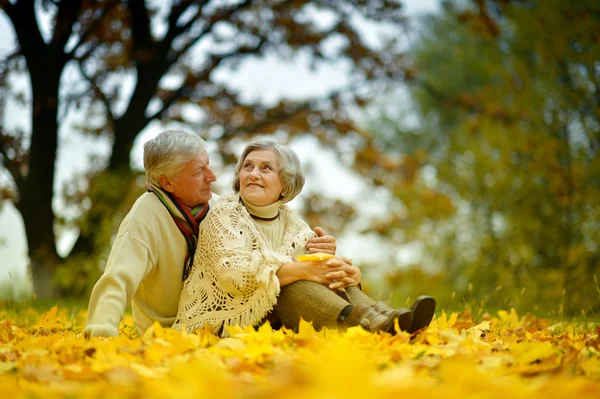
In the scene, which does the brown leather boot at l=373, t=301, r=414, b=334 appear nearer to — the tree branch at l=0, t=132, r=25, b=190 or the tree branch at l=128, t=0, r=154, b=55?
the tree branch at l=0, t=132, r=25, b=190

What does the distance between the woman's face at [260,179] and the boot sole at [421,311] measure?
0.94 metres

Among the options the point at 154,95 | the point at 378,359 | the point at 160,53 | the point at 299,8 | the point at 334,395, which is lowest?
the point at 378,359

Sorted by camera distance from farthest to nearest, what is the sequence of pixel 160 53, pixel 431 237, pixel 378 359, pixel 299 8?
pixel 431 237
pixel 299 8
pixel 160 53
pixel 378 359

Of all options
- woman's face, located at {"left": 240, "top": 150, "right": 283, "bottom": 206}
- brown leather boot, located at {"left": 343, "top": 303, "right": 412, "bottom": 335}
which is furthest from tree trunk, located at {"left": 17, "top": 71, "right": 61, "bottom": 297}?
brown leather boot, located at {"left": 343, "top": 303, "right": 412, "bottom": 335}

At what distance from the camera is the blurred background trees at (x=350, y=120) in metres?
7.24

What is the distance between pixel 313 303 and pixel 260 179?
0.72 m

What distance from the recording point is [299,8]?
8.24 metres

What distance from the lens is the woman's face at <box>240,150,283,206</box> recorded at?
3027 millimetres

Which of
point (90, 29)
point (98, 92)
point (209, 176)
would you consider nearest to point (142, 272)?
point (209, 176)

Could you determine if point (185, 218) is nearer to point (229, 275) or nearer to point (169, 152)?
point (169, 152)

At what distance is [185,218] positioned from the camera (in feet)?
10.0

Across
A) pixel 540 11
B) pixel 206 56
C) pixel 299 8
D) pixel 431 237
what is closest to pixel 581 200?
pixel 540 11

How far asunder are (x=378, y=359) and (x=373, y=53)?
23.0 feet

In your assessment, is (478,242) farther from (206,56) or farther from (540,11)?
(206,56)
